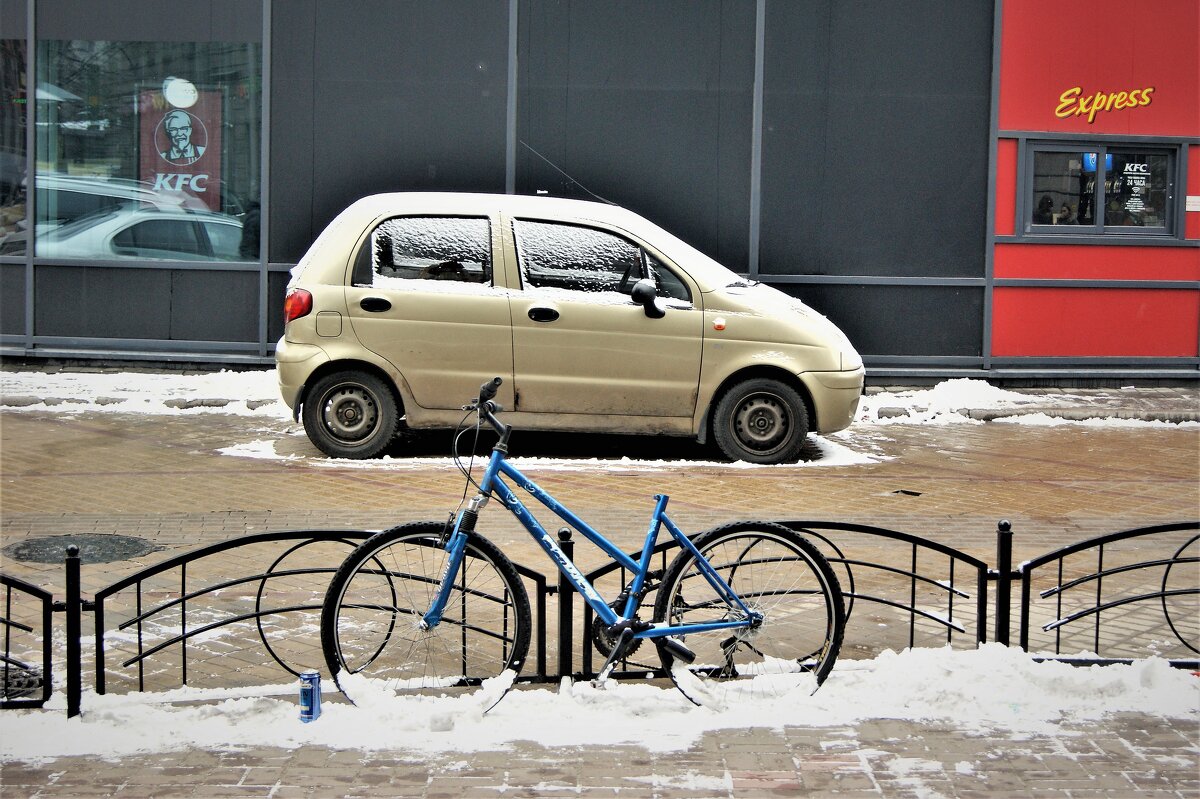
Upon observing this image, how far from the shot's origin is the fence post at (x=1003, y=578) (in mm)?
5855

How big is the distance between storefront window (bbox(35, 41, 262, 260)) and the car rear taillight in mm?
4442

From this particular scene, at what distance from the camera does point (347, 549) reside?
8.42 meters

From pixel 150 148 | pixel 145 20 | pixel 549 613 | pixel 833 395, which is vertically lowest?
pixel 549 613

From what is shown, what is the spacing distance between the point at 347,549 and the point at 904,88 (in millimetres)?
9179

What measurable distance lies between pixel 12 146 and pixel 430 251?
6.63 metres

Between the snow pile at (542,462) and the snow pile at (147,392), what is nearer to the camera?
the snow pile at (542,462)

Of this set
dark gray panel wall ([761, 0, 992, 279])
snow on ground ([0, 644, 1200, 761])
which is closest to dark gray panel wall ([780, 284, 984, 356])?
dark gray panel wall ([761, 0, 992, 279])

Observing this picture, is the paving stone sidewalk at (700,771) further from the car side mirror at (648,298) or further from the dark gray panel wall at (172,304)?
the dark gray panel wall at (172,304)

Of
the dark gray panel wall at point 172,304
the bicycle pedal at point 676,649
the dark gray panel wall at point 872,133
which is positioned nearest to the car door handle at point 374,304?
the dark gray panel wall at point 172,304

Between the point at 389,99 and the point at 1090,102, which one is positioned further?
the point at 1090,102

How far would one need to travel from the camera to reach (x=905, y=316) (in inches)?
612

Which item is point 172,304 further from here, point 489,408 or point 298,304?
point 489,408

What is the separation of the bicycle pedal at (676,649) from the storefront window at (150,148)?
10815 millimetres

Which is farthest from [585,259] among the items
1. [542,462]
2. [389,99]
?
[389,99]
